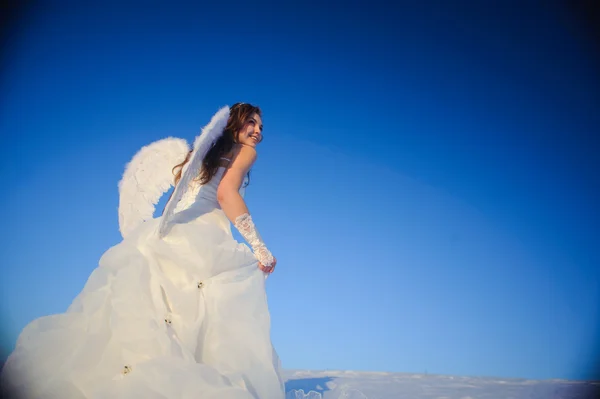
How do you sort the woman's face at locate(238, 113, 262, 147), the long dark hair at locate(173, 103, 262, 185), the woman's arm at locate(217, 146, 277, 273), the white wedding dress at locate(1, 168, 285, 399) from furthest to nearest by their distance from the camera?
1. the woman's face at locate(238, 113, 262, 147)
2. the long dark hair at locate(173, 103, 262, 185)
3. the woman's arm at locate(217, 146, 277, 273)
4. the white wedding dress at locate(1, 168, 285, 399)

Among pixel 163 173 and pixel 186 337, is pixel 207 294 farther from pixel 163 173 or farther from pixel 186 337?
pixel 163 173

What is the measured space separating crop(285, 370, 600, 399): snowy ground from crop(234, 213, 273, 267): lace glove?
1408 mm

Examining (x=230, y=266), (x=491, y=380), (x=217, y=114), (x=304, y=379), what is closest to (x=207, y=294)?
(x=230, y=266)

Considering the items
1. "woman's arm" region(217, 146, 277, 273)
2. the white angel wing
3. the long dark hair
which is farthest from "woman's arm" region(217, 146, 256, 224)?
the white angel wing

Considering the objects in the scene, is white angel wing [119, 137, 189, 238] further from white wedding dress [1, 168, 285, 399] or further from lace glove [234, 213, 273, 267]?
lace glove [234, 213, 273, 267]

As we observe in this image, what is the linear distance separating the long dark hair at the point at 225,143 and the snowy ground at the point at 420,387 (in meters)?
2.27

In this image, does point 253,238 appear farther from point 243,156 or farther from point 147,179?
point 147,179

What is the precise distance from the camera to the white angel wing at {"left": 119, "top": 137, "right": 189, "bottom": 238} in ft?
11.9

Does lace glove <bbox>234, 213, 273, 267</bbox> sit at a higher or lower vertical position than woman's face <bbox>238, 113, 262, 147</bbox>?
lower

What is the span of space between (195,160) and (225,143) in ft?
2.14

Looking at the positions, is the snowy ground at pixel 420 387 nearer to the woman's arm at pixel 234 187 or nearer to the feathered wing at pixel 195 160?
the woman's arm at pixel 234 187

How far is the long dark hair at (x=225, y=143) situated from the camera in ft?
11.2

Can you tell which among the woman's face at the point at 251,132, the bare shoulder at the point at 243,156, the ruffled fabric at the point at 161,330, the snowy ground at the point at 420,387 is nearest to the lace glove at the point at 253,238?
the ruffled fabric at the point at 161,330

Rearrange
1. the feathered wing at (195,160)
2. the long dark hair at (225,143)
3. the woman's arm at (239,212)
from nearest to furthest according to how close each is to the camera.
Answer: the feathered wing at (195,160) → the woman's arm at (239,212) → the long dark hair at (225,143)
